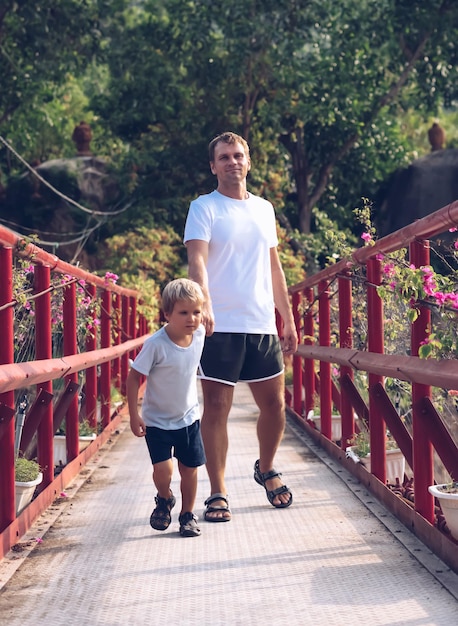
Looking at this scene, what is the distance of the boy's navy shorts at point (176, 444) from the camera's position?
15.2 feet

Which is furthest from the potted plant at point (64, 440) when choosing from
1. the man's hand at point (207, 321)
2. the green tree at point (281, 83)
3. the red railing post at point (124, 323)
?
the green tree at point (281, 83)

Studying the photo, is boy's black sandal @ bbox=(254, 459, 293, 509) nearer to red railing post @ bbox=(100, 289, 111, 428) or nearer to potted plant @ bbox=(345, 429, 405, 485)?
potted plant @ bbox=(345, 429, 405, 485)

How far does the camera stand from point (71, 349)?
608cm

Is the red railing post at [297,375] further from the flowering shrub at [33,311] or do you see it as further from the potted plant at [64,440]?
the potted plant at [64,440]

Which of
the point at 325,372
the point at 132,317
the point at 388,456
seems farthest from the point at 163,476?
the point at 132,317

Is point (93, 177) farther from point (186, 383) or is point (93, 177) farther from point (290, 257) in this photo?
point (186, 383)

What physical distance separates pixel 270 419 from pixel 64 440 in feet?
6.54

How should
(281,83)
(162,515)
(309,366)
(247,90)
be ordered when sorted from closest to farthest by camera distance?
1. (162,515)
2. (309,366)
3. (247,90)
4. (281,83)

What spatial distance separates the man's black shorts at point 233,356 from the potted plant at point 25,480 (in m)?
0.92

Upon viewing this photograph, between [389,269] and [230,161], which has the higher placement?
[230,161]

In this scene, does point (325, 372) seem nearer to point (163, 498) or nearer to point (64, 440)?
point (64, 440)

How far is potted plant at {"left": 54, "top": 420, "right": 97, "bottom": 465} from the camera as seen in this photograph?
6699mm

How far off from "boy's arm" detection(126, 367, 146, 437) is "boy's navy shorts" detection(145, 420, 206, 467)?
159 mm

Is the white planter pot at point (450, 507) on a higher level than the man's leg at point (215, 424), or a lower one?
lower
